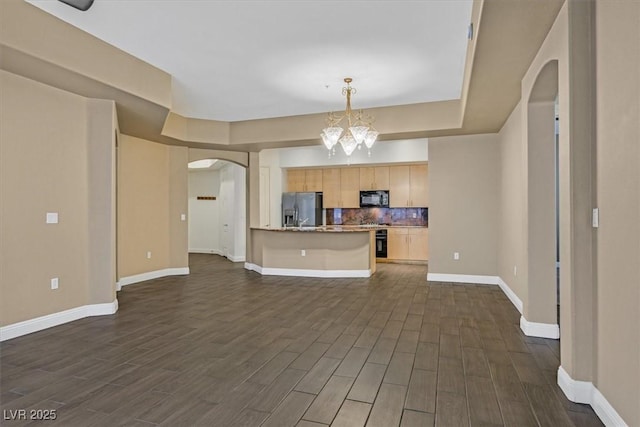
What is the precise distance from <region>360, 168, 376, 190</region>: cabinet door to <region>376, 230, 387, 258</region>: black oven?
3.97 feet

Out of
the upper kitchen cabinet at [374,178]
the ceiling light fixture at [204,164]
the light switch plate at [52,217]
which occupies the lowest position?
the light switch plate at [52,217]

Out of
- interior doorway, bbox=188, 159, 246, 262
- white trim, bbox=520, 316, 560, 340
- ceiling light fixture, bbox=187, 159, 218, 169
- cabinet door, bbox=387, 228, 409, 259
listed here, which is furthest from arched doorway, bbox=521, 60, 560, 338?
ceiling light fixture, bbox=187, 159, 218, 169

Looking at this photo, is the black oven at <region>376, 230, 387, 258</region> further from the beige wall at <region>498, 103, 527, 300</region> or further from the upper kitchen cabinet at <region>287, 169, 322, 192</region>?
the beige wall at <region>498, 103, 527, 300</region>

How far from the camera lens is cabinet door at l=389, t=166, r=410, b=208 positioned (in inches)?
358

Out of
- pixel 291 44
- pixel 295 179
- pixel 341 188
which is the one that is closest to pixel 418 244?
pixel 341 188

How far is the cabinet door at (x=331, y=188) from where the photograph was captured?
961 centimetres

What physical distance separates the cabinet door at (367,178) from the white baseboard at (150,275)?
15.7 feet

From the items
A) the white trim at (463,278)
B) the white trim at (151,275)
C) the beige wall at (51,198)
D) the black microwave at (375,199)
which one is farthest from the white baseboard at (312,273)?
the beige wall at (51,198)

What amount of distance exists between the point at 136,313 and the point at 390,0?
4369 mm

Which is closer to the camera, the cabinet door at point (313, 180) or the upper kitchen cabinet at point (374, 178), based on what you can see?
the upper kitchen cabinet at point (374, 178)

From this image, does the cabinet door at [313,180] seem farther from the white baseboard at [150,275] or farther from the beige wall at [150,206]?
the white baseboard at [150,275]

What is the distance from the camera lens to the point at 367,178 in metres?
9.38

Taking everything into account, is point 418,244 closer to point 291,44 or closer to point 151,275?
point 151,275

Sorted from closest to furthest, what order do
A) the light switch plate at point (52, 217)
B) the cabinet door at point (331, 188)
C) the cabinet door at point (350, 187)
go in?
the light switch plate at point (52, 217)
the cabinet door at point (350, 187)
the cabinet door at point (331, 188)
